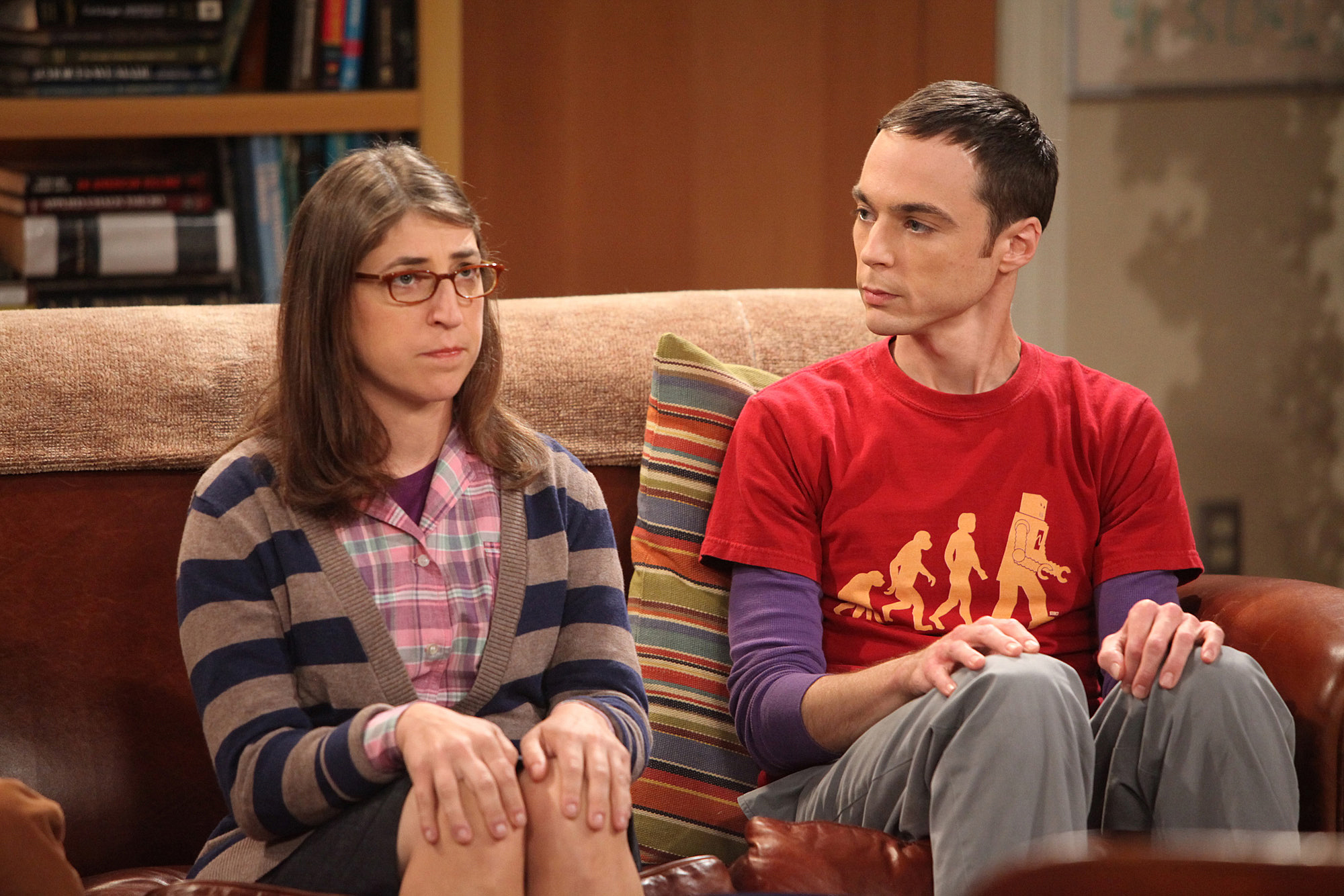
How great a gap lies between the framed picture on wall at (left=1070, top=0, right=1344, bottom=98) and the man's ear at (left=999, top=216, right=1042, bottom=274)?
5.07 ft

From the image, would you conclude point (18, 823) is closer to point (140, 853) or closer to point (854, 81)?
point (140, 853)

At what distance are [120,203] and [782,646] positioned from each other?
1613mm

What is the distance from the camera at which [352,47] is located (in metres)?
2.46

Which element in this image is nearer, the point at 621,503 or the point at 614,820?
the point at 614,820

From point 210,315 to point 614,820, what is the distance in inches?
38.1

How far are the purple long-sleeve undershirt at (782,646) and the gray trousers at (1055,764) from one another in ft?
0.24

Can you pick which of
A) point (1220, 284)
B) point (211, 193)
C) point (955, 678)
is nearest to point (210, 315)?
point (211, 193)

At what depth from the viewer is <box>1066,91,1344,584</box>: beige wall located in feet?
10.1

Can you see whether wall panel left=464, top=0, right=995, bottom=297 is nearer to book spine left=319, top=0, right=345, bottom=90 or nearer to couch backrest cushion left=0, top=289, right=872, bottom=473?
book spine left=319, top=0, right=345, bottom=90

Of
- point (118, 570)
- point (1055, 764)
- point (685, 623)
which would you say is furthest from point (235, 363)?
point (1055, 764)

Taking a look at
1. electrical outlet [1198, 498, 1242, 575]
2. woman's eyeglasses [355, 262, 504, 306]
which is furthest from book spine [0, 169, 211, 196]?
electrical outlet [1198, 498, 1242, 575]

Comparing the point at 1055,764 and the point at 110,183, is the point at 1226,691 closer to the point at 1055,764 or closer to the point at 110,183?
the point at 1055,764

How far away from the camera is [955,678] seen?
1.30 m

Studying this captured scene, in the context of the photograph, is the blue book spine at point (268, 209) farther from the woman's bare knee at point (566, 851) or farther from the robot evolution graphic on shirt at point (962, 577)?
the woman's bare knee at point (566, 851)
